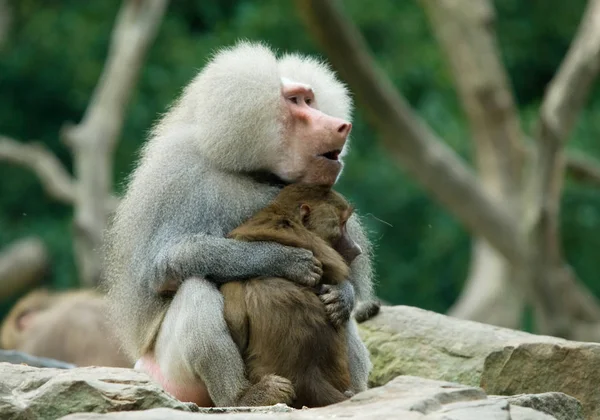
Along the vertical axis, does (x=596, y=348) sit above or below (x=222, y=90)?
below

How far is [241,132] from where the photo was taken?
374 cm

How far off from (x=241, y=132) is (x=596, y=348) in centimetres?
150

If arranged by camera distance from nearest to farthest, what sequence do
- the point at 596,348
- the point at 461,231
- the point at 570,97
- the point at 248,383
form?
the point at 248,383 < the point at 596,348 < the point at 570,97 < the point at 461,231

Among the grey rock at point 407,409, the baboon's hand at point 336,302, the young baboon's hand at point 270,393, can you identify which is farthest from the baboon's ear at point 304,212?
the grey rock at point 407,409

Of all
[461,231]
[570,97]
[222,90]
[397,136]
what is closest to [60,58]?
[461,231]

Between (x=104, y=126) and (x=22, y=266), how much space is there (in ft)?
6.83

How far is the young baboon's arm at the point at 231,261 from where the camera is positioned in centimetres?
349

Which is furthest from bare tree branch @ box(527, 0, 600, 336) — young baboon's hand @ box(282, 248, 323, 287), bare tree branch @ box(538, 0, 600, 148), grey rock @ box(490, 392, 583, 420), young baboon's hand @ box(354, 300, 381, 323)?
grey rock @ box(490, 392, 583, 420)

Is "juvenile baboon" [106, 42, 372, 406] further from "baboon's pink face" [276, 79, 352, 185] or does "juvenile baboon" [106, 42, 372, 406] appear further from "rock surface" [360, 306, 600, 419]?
"rock surface" [360, 306, 600, 419]

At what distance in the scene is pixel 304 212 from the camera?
3.58 meters

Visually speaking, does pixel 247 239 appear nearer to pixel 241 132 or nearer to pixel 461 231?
pixel 241 132

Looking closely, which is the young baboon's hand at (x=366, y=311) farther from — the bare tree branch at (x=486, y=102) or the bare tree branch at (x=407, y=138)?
the bare tree branch at (x=486, y=102)

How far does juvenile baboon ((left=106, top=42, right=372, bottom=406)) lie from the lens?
3490mm

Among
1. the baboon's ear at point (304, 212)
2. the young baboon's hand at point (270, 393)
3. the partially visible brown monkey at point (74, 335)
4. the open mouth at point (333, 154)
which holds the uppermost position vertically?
the open mouth at point (333, 154)
